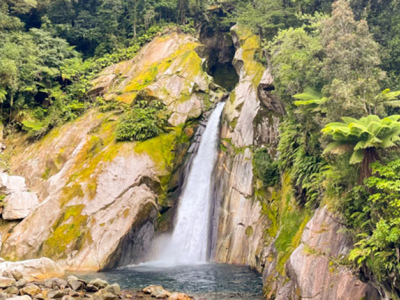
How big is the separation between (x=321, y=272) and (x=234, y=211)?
11464 mm

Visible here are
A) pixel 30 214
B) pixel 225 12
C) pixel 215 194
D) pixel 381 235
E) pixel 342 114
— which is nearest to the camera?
pixel 381 235

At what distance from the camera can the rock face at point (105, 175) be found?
2003 cm

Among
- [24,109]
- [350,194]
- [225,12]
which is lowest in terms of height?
[350,194]

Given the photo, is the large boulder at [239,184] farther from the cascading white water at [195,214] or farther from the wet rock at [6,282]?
the wet rock at [6,282]

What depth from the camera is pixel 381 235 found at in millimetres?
9086

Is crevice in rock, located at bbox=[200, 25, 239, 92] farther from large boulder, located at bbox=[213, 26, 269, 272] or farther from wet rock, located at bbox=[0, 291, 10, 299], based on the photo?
wet rock, located at bbox=[0, 291, 10, 299]

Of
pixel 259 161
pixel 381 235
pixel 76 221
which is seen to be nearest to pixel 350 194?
pixel 381 235

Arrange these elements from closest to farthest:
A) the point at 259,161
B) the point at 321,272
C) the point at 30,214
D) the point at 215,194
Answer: the point at 321,272
the point at 259,161
the point at 30,214
the point at 215,194

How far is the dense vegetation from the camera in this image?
10219 mm

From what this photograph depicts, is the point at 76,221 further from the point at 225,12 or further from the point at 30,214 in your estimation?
the point at 225,12

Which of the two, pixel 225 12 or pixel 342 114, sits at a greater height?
pixel 225 12

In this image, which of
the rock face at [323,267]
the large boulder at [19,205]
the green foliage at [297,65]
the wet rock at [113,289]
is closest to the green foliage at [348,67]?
the green foliage at [297,65]

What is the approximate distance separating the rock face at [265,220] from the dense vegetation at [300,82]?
26.8 inches

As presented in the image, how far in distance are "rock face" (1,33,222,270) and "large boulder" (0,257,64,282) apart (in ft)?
7.92
